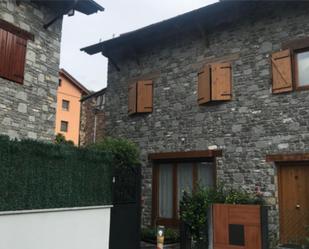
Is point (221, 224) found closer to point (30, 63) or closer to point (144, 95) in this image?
point (144, 95)

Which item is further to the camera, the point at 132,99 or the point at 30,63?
the point at 132,99

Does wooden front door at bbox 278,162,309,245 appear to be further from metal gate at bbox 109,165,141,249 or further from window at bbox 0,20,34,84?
window at bbox 0,20,34,84

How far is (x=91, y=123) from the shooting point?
15.4 metres

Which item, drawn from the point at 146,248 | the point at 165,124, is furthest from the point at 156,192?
the point at 146,248

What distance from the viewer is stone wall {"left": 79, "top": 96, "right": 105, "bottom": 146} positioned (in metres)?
14.5

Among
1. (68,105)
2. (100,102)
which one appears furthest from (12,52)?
(68,105)

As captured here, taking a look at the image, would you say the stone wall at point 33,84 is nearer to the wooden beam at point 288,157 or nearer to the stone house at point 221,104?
the stone house at point 221,104

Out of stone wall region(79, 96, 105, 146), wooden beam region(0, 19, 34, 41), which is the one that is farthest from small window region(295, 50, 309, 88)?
stone wall region(79, 96, 105, 146)

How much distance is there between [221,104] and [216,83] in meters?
0.58

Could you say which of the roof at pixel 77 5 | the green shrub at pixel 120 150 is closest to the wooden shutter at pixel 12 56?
the roof at pixel 77 5

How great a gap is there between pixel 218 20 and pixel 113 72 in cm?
431

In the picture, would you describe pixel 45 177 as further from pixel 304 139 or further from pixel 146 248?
pixel 304 139

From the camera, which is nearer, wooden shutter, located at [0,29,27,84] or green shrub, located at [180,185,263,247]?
wooden shutter, located at [0,29,27,84]

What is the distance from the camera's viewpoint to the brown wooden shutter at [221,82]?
10.5 m
